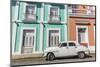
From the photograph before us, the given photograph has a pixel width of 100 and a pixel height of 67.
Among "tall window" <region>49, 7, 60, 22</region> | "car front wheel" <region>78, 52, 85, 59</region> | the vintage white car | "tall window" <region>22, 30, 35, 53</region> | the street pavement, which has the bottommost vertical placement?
the street pavement

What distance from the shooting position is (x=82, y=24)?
2307 mm

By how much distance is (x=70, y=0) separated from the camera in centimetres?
228

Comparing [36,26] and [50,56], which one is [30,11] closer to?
[36,26]

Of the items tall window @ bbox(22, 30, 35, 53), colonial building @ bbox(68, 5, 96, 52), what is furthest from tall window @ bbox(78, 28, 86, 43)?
tall window @ bbox(22, 30, 35, 53)

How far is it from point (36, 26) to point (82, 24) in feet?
1.84

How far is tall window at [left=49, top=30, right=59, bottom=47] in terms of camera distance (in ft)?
7.12

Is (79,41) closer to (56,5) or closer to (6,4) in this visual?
(56,5)

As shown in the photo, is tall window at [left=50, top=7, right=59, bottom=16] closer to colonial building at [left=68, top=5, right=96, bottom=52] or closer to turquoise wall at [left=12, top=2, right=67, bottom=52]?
turquoise wall at [left=12, top=2, right=67, bottom=52]

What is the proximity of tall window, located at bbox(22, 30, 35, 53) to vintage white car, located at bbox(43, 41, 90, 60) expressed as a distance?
6.8 inches

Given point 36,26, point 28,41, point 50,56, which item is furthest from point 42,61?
point 36,26

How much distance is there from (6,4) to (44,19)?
435 millimetres

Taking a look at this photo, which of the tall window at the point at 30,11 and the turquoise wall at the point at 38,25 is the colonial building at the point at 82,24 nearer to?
the turquoise wall at the point at 38,25

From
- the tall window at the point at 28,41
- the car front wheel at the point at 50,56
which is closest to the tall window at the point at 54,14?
the tall window at the point at 28,41

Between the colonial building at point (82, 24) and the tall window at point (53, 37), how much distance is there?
0.15m
